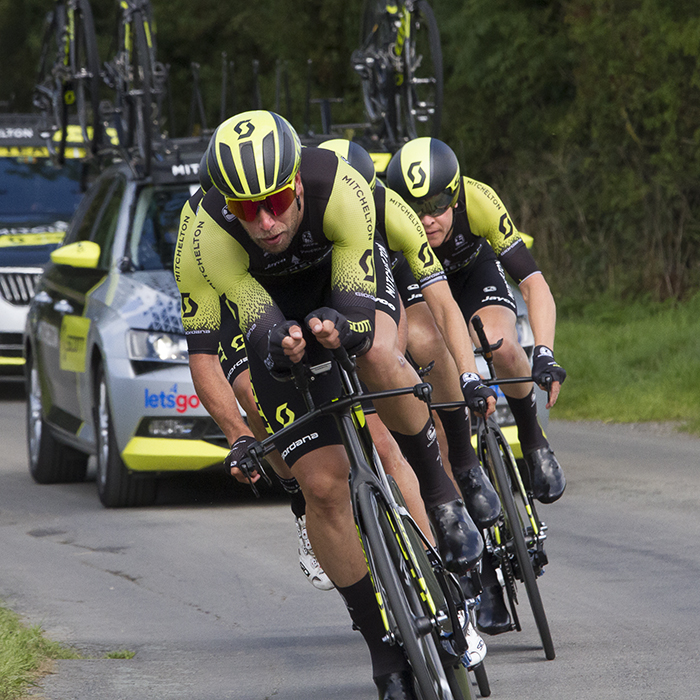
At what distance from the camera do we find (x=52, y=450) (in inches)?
411

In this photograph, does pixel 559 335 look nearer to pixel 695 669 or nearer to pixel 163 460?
pixel 163 460

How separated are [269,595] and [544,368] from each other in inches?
77.1

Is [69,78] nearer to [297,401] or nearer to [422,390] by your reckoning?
[297,401]

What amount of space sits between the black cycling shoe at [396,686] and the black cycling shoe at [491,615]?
1.29 meters

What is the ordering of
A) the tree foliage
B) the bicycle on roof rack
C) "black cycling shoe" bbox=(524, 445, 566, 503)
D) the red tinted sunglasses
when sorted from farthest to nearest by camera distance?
the tree foliage → the bicycle on roof rack → "black cycling shoe" bbox=(524, 445, 566, 503) → the red tinted sunglasses

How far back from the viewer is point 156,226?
31.2ft

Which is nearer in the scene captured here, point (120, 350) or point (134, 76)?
point (120, 350)

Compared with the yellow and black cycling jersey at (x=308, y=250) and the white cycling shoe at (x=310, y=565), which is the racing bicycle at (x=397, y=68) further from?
the yellow and black cycling jersey at (x=308, y=250)

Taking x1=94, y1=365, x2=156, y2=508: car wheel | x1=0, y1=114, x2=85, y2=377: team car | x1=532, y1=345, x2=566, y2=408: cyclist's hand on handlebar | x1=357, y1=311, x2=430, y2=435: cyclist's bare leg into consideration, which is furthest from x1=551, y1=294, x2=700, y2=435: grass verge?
x1=357, y1=311, x2=430, y2=435: cyclist's bare leg

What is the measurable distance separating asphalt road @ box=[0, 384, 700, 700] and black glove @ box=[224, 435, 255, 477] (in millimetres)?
1039

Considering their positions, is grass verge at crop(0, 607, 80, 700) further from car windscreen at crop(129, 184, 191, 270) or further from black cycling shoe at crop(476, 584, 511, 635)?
car windscreen at crop(129, 184, 191, 270)

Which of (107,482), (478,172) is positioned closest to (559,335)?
(478,172)

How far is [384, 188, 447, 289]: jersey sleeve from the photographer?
218 inches

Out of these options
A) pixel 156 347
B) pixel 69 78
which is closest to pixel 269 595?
pixel 156 347
